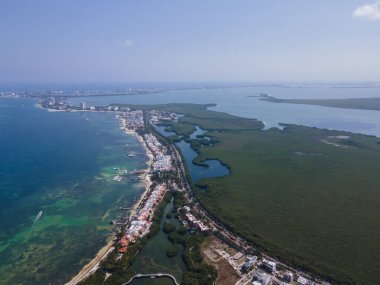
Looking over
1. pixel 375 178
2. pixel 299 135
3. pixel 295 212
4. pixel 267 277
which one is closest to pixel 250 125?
pixel 299 135

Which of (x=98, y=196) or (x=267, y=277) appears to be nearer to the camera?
(x=267, y=277)

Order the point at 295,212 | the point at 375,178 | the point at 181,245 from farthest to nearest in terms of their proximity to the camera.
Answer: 1. the point at 375,178
2. the point at 295,212
3. the point at 181,245

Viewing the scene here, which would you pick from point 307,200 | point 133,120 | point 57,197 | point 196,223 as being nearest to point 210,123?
point 133,120

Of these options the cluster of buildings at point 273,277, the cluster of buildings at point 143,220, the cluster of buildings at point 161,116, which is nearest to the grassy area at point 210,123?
the cluster of buildings at point 161,116

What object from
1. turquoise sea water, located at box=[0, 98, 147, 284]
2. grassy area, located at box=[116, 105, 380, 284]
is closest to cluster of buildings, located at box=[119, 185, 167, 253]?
turquoise sea water, located at box=[0, 98, 147, 284]

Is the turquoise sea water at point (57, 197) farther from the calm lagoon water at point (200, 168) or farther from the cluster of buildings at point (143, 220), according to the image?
the calm lagoon water at point (200, 168)

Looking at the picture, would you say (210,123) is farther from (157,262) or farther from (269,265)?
(269,265)

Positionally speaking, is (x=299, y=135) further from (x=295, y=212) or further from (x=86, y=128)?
(x=86, y=128)

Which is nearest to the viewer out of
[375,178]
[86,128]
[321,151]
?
[375,178]
